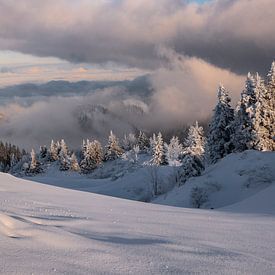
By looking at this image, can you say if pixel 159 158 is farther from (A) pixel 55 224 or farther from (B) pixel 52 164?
(A) pixel 55 224

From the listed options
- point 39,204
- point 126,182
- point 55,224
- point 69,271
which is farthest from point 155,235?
point 126,182

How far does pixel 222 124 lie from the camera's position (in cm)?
4738

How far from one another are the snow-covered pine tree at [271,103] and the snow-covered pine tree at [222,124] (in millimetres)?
4162

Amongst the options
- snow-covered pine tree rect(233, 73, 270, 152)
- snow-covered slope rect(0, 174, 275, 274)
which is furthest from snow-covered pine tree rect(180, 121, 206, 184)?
snow-covered slope rect(0, 174, 275, 274)

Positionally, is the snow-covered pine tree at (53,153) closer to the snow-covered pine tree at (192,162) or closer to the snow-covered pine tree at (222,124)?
the snow-covered pine tree at (222,124)

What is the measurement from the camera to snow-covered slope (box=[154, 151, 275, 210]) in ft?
113

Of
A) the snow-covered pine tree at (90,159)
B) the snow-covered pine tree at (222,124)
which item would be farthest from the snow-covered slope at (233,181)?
the snow-covered pine tree at (90,159)

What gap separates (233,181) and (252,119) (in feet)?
33.3

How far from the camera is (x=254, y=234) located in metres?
Result: 9.95

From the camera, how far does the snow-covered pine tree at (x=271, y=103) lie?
4540 centimetres

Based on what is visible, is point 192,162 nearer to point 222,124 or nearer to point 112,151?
point 222,124

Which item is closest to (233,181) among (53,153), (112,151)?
(112,151)

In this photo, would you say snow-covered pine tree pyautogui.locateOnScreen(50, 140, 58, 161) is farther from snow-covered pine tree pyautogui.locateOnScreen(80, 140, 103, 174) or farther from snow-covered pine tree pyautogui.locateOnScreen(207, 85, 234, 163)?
snow-covered pine tree pyautogui.locateOnScreen(207, 85, 234, 163)

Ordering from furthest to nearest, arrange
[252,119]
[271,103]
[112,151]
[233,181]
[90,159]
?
[112,151] < [90,159] < [271,103] < [252,119] < [233,181]
